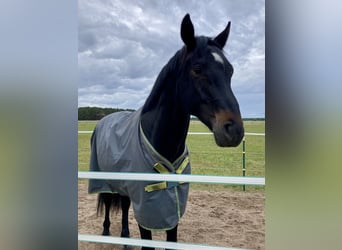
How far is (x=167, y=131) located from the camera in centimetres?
160

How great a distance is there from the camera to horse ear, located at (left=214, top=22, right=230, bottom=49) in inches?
51.6

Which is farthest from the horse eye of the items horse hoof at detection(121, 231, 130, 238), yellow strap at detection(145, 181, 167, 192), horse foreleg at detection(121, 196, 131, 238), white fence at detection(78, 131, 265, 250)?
horse hoof at detection(121, 231, 130, 238)

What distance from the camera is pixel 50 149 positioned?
1267 millimetres

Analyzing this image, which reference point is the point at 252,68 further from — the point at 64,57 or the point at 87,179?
the point at 87,179

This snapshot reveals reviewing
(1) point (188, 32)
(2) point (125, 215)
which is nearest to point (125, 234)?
(2) point (125, 215)

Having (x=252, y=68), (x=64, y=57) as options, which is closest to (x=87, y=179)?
(x=64, y=57)

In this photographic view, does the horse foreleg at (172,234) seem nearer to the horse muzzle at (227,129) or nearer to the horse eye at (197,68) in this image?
the horse muzzle at (227,129)

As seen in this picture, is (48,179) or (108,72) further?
(108,72)

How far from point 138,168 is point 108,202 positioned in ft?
0.79

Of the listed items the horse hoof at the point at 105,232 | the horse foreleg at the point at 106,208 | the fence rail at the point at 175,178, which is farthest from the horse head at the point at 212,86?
the horse hoof at the point at 105,232

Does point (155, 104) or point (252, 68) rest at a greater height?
point (252, 68)

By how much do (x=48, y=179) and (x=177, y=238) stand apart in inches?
24.5

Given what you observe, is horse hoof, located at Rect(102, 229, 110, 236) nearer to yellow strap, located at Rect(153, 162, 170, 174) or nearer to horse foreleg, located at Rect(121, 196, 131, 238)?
horse foreleg, located at Rect(121, 196, 131, 238)

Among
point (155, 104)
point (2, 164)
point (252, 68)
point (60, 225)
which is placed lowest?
point (60, 225)
